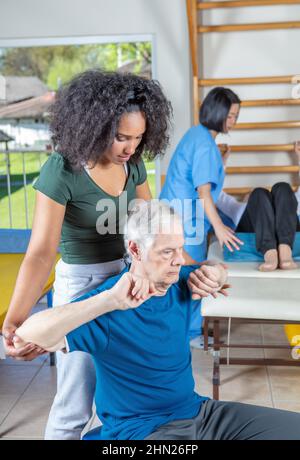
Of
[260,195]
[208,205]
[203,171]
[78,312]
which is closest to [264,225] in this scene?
[260,195]

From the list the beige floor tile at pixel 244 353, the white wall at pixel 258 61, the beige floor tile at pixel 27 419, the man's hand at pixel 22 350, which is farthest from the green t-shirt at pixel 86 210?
the white wall at pixel 258 61

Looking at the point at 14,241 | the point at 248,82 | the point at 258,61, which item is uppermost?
the point at 258,61

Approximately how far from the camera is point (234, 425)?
60.9 inches

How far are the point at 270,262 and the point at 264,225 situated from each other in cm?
22

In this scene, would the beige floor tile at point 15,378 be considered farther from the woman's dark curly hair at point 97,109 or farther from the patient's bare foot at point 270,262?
the woman's dark curly hair at point 97,109

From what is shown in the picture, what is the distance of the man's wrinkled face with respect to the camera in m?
1.47

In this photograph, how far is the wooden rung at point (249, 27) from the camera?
3.90 meters

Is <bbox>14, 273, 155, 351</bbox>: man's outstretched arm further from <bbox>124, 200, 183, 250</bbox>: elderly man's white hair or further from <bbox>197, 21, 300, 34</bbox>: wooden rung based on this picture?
<bbox>197, 21, 300, 34</bbox>: wooden rung

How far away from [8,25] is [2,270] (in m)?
1.78

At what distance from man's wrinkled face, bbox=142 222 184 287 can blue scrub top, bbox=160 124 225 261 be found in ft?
5.48

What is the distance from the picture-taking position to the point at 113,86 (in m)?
1.63

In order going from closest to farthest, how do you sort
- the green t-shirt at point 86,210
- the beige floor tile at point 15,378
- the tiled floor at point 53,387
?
1. the green t-shirt at point 86,210
2. the tiled floor at point 53,387
3. the beige floor tile at point 15,378

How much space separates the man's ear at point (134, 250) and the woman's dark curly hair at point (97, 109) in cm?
30

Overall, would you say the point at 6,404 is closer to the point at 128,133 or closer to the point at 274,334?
the point at 274,334
